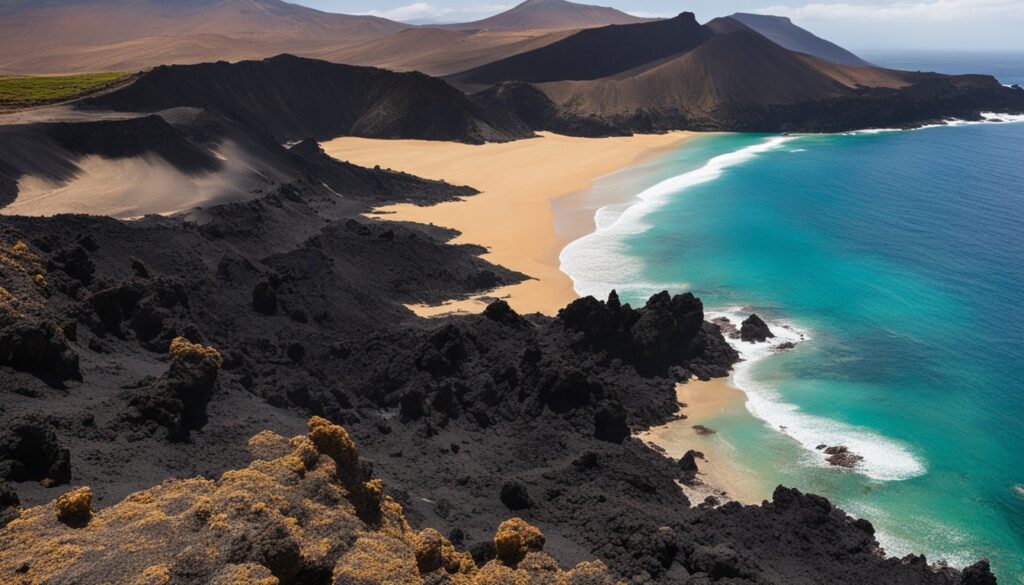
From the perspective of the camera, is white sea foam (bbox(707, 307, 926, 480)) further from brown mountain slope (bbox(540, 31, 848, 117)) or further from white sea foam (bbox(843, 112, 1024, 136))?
white sea foam (bbox(843, 112, 1024, 136))

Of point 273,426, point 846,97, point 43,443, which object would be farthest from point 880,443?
point 846,97

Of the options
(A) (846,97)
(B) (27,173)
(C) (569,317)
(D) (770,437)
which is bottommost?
(D) (770,437)

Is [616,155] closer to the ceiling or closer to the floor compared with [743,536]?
closer to the ceiling

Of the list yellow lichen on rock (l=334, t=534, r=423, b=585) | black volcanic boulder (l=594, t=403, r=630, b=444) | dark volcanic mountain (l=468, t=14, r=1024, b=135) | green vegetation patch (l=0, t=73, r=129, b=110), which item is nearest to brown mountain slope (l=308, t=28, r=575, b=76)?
dark volcanic mountain (l=468, t=14, r=1024, b=135)

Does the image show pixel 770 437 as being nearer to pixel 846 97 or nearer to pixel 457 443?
→ pixel 457 443

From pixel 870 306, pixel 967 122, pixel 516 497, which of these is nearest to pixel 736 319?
pixel 870 306

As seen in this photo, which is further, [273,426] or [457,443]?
[457,443]

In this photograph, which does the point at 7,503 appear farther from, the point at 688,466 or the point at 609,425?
the point at 688,466

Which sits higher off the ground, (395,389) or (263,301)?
(263,301)
